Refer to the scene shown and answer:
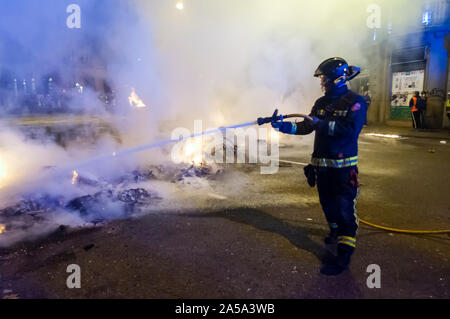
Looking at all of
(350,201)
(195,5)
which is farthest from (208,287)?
(195,5)

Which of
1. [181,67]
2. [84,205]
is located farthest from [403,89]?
[84,205]

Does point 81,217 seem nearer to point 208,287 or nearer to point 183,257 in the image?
point 183,257

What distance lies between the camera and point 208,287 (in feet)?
7.47

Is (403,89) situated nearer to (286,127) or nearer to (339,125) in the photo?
(286,127)

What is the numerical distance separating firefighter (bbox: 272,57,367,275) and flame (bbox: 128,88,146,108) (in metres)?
6.34

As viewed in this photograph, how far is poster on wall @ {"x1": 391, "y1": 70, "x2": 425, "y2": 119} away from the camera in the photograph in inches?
547

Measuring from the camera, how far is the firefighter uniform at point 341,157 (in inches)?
100

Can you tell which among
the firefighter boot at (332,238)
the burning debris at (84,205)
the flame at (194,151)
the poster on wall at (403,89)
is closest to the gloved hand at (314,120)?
the firefighter boot at (332,238)

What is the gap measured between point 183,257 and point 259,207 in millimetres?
1484

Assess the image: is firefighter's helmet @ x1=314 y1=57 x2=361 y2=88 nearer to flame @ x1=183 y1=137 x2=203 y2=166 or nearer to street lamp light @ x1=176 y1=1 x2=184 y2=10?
flame @ x1=183 y1=137 x2=203 y2=166

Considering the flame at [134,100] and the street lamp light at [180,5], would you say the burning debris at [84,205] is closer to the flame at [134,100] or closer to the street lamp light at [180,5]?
the flame at [134,100]

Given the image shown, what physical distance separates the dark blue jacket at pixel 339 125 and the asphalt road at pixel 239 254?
0.86 metres

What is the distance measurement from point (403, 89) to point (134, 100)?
39.1 ft

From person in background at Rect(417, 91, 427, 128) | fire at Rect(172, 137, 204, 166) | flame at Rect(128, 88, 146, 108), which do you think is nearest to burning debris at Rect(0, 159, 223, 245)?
fire at Rect(172, 137, 204, 166)
